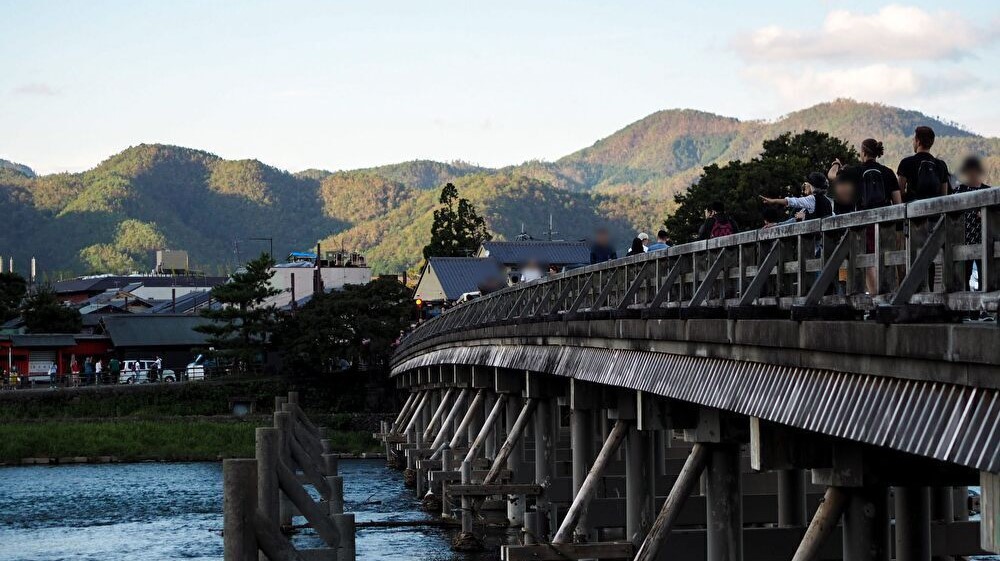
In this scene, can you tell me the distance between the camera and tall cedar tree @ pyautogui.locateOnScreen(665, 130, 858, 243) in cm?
6031

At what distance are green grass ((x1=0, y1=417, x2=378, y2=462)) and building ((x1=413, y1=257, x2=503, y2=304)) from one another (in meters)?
21.4

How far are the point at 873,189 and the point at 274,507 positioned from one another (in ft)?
33.6

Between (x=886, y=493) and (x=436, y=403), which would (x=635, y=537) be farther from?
(x=436, y=403)

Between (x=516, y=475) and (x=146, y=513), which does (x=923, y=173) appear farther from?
(x=146, y=513)

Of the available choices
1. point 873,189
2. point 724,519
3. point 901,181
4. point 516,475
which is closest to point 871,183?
point 873,189

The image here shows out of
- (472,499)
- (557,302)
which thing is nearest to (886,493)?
(557,302)

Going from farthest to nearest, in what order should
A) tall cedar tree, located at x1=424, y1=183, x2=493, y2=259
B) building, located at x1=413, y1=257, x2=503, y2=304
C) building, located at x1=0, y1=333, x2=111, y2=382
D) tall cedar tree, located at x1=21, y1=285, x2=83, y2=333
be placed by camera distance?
tall cedar tree, located at x1=424, y1=183, x2=493, y2=259, tall cedar tree, located at x1=21, y1=285, x2=83, y2=333, building, located at x1=413, y1=257, x2=503, y2=304, building, located at x1=0, y1=333, x2=111, y2=382

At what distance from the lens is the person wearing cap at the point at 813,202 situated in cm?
1516

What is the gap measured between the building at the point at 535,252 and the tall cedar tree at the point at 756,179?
841 inches

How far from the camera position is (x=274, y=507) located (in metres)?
19.6

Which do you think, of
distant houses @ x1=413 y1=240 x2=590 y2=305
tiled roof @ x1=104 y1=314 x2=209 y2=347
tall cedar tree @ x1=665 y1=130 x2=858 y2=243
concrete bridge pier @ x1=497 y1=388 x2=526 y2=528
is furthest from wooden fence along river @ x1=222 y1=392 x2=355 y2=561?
tiled roof @ x1=104 y1=314 x2=209 y2=347

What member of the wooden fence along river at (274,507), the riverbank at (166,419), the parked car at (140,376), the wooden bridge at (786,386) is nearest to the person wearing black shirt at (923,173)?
the wooden bridge at (786,386)

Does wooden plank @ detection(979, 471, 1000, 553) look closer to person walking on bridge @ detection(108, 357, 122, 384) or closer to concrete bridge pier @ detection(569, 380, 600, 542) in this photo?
concrete bridge pier @ detection(569, 380, 600, 542)

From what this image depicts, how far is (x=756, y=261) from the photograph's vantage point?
45.9ft
